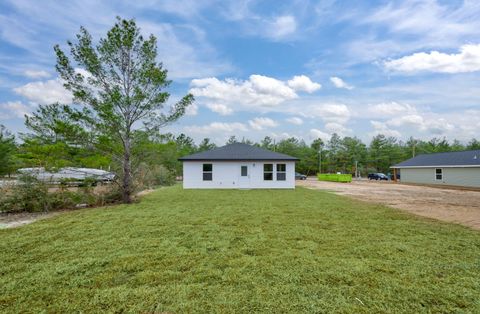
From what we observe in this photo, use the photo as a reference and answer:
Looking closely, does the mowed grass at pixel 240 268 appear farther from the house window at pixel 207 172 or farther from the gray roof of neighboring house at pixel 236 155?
the house window at pixel 207 172

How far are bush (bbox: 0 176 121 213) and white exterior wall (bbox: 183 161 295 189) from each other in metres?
8.69

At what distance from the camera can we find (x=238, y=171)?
1827 cm

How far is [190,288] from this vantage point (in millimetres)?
2932

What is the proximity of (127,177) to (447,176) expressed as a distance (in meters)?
26.7

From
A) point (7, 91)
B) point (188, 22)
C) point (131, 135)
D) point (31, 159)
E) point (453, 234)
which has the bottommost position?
point (453, 234)

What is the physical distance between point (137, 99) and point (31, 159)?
4.39 m

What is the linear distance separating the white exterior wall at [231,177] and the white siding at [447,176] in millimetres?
15536

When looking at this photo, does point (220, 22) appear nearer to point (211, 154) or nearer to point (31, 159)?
point (211, 154)

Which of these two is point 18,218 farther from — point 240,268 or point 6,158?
point 6,158

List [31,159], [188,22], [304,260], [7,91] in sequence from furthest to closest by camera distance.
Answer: [7,91] → [188,22] → [31,159] → [304,260]

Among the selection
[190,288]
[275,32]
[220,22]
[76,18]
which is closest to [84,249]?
[190,288]

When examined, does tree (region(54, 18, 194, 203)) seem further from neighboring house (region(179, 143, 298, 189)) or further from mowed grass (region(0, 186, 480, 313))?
neighboring house (region(179, 143, 298, 189))

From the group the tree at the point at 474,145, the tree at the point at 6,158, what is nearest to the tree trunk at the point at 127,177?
the tree at the point at 6,158

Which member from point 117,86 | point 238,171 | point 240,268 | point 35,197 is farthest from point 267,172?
point 240,268
